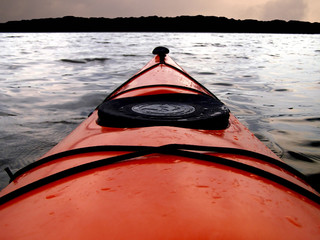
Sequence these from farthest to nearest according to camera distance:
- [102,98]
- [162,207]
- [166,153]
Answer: [102,98], [166,153], [162,207]

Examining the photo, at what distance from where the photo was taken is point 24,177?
122cm

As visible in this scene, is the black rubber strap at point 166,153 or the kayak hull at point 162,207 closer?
the kayak hull at point 162,207

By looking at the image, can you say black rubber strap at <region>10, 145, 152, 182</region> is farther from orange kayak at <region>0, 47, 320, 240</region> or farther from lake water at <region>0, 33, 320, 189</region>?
lake water at <region>0, 33, 320, 189</region>

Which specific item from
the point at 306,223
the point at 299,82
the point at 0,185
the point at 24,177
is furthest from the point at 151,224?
the point at 299,82

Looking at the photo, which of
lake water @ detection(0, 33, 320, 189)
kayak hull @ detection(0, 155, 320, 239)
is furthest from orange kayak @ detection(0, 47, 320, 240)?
lake water @ detection(0, 33, 320, 189)

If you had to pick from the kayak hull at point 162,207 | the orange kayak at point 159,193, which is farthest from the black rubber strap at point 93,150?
the kayak hull at point 162,207

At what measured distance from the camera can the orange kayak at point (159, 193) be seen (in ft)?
2.24

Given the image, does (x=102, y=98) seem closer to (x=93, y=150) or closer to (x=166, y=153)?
(x=93, y=150)

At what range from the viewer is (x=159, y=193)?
31.5 inches

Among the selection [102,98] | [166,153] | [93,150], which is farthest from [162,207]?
[102,98]

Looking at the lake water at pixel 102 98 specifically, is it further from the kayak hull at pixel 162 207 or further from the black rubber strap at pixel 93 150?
the kayak hull at pixel 162 207

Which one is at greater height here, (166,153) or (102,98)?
(166,153)

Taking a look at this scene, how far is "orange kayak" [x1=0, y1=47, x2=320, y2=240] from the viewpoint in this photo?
2.24 feet

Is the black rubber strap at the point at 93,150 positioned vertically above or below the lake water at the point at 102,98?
above
